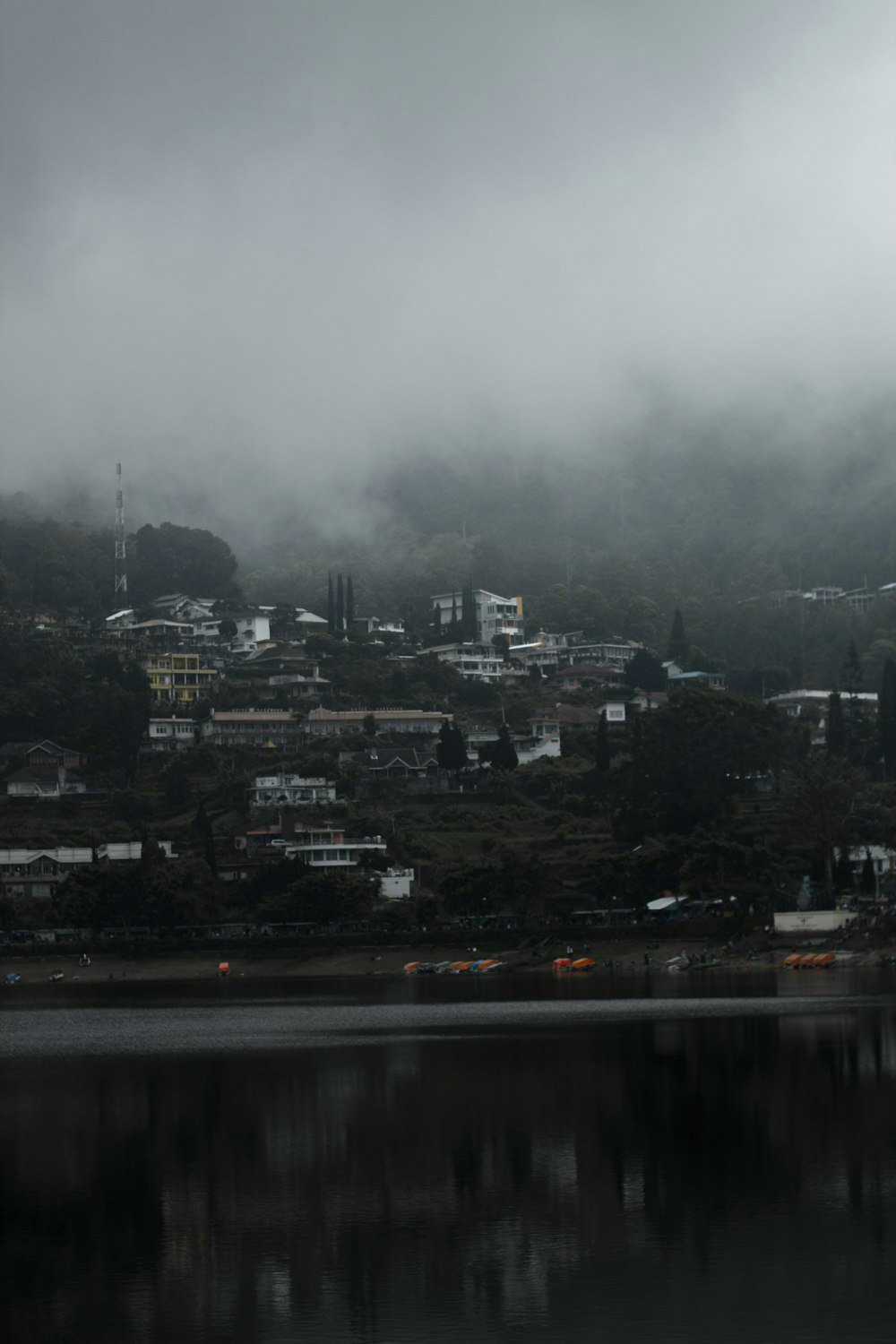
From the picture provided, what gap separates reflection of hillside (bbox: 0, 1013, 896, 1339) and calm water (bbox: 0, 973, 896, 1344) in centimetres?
8

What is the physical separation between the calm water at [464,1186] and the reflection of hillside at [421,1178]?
0.08m

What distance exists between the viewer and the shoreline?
90.6 metres

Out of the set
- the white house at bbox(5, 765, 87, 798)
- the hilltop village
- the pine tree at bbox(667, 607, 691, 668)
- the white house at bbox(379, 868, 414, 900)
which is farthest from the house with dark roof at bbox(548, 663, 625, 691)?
the white house at bbox(379, 868, 414, 900)

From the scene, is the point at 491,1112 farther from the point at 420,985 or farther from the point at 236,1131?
the point at 420,985

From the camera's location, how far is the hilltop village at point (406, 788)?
98.9 m

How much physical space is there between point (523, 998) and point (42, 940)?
141ft

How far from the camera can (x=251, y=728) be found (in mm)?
149875

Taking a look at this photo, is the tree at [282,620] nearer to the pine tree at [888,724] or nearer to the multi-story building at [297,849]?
the multi-story building at [297,849]

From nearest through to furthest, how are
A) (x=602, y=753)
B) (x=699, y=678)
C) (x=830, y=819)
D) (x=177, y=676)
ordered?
(x=830, y=819)
(x=602, y=753)
(x=177, y=676)
(x=699, y=678)

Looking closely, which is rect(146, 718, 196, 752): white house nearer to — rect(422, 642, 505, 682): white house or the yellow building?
the yellow building

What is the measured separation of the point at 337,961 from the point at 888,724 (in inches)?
1880

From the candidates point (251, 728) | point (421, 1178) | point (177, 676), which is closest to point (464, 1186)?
point (421, 1178)

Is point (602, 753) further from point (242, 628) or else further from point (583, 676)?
point (242, 628)

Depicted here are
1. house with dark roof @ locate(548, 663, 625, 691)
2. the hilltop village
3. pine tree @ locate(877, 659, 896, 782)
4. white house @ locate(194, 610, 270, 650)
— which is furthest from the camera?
white house @ locate(194, 610, 270, 650)
